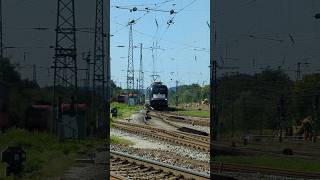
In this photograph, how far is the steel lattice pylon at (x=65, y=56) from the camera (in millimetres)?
3998

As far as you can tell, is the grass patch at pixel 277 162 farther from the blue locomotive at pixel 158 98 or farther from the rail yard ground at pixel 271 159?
the blue locomotive at pixel 158 98

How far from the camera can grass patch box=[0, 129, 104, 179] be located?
422 centimetres

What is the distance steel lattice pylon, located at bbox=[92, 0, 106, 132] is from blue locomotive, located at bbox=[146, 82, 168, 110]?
99.1 ft

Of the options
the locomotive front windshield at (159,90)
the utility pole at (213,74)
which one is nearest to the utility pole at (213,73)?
the utility pole at (213,74)

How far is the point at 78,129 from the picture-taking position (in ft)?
14.3

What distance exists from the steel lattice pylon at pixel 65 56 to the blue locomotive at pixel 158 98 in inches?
1200

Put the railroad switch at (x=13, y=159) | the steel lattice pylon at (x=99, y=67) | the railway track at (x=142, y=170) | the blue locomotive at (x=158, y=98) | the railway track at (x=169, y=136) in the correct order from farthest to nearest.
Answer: the blue locomotive at (x=158, y=98)
the railway track at (x=169, y=136)
the railway track at (x=142, y=170)
the steel lattice pylon at (x=99, y=67)
the railroad switch at (x=13, y=159)

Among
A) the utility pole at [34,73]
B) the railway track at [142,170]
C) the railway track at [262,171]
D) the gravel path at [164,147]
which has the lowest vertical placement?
the gravel path at [164,147]

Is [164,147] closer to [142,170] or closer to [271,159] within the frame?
[142,170]

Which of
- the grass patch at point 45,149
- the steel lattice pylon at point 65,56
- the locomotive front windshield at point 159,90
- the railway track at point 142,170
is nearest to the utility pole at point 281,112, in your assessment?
the grass patch at point 45,149

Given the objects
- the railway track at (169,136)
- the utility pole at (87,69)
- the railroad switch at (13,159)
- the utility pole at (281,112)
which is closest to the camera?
the railroad switch at (13,159)

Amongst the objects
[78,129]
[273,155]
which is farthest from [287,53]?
[78,129]

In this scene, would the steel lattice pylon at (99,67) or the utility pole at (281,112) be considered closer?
the steel lattice pylon at (99,67)

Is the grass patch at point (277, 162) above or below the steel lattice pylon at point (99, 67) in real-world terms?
below
